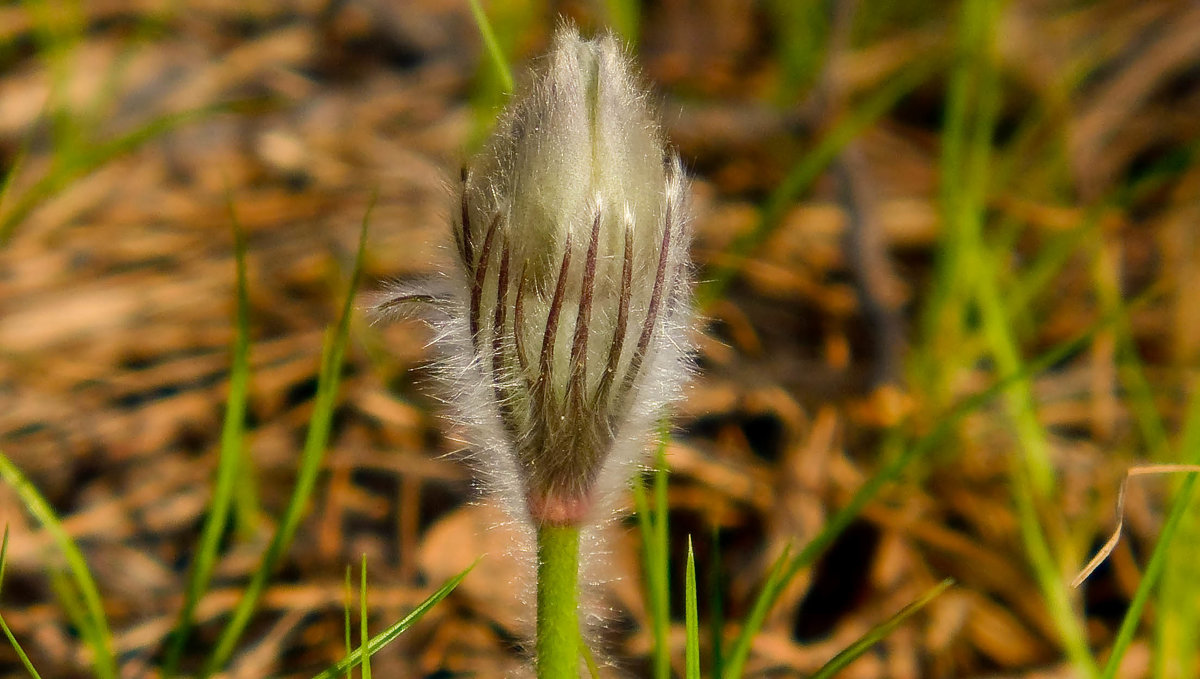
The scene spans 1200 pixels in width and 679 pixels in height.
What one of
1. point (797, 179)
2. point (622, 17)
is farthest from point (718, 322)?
point (622, 17)

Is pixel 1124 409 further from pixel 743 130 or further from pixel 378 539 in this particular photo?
pixel 378 539

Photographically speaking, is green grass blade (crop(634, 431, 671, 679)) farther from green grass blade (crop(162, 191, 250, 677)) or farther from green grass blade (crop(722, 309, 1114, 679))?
green grass blade (crop(162, 191, 250, 677))

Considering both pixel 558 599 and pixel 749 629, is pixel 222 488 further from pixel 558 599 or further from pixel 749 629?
pixel 749 629

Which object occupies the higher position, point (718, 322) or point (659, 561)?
point (718, 322)

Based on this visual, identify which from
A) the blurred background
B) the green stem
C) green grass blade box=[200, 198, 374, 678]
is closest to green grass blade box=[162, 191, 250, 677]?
green grass blade box=[200, 198, 374, 678]

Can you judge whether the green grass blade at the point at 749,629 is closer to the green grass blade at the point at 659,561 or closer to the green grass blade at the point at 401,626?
the green grass blade at the point at 659,561

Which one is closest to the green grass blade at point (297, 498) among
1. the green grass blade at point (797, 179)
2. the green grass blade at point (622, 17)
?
the green grass blade at point (797, 179)

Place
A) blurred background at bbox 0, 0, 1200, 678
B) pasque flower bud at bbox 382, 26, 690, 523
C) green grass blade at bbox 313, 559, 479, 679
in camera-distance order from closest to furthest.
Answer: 1. pasque flower bud at bbox 382, 26, 690, 523
2. green grass blade at bbox 313, 559, 479, 679
3. blurred background at bbox 0, 0, 1200, 678

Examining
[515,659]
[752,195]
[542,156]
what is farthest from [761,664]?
[752,195]

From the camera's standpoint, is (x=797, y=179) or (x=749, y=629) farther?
(x=797, y=179)
